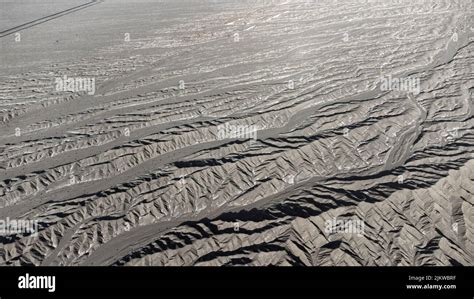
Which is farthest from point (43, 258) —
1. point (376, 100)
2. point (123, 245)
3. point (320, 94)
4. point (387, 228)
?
point (376, 100)

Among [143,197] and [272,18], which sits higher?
[272,18]
